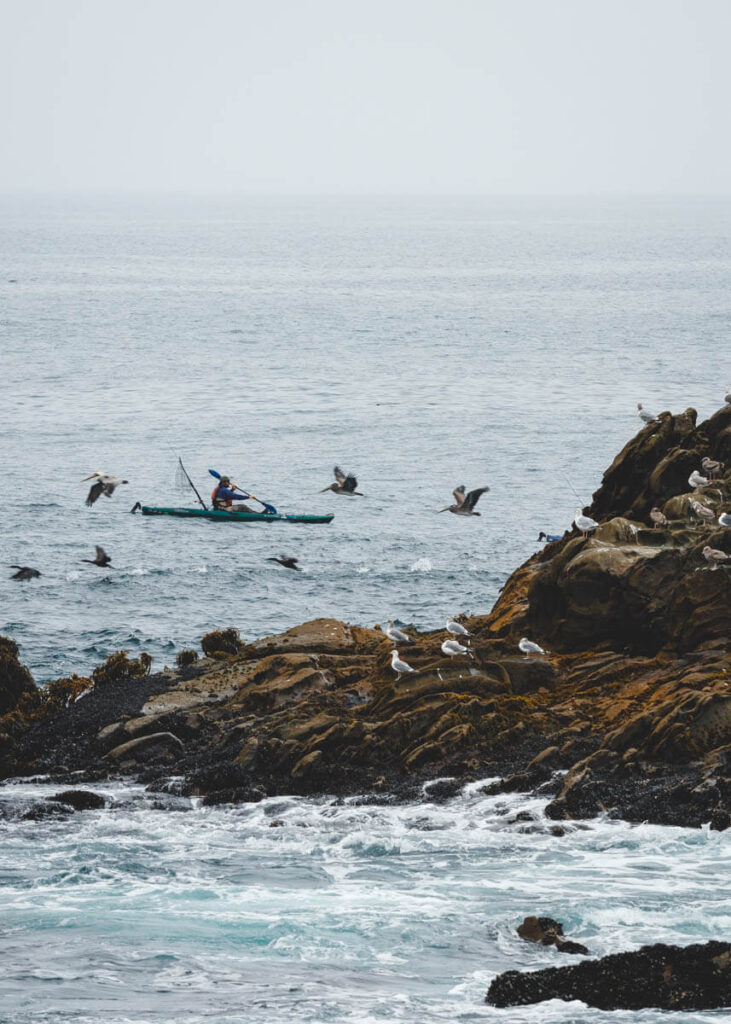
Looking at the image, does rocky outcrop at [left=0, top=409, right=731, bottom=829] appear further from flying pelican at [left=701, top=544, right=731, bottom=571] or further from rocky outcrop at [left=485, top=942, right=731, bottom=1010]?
rocky outcrop at [left=485, top=942, right=731, bottom=1010]

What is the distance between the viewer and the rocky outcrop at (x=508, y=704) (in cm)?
3294

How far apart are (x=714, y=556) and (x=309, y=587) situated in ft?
76.5

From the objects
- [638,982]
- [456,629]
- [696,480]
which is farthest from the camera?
[696,480]

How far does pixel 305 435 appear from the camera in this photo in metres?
85.6

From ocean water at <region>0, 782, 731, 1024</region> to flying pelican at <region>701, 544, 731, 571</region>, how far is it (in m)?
8.46

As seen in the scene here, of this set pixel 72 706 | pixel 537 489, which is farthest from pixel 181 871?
pixel 537 489

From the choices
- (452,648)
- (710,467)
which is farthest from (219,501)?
(452,648)

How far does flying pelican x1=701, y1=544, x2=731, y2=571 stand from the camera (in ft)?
120

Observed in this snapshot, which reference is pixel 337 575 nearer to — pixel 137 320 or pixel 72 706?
pixel 72 706

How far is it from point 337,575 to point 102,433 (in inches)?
1258

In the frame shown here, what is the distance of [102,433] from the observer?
281ft

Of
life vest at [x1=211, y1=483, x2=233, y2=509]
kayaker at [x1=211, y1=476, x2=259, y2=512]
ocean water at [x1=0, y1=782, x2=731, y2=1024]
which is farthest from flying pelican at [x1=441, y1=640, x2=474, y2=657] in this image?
life vest at [x1=211, y1=483, x2=233, y2=509]

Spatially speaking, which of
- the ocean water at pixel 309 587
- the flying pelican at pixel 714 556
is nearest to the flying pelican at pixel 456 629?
the ocean water at pixel 309 587

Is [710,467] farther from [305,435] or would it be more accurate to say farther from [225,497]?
[305,435]
